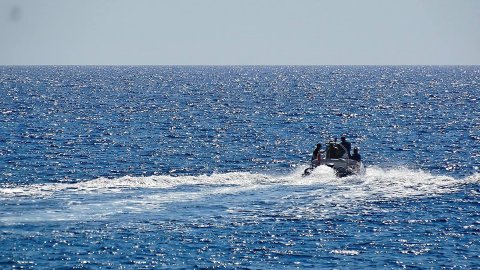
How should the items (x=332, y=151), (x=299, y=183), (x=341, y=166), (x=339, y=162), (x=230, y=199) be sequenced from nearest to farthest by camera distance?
(x=230, y=199) → (x=299, y=183) → (x=341, y=166) → (x=339, y=162) → (x=332, y=151)

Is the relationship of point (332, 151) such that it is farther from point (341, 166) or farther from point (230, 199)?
point (230, 199)

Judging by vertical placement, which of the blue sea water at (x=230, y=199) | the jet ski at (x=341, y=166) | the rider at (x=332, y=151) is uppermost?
the rider at (x=332, y=151)

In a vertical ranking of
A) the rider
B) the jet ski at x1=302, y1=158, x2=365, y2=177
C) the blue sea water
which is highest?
the rider

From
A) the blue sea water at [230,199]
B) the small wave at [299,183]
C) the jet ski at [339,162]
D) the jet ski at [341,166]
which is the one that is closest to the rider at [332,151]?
the jet ski at [339,162]

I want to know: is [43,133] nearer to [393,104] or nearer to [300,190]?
[300,190]

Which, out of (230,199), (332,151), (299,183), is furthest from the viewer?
(332,151)

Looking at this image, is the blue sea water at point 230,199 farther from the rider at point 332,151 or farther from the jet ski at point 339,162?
the rider at point 332,151

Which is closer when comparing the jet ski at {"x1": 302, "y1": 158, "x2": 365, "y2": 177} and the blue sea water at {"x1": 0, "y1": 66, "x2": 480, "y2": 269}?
the blue sea water at {"x1": 0, "y1": 66, "x2": 480, "y2": 269}

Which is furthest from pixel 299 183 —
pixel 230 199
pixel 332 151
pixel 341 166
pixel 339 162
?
pixel 230 199

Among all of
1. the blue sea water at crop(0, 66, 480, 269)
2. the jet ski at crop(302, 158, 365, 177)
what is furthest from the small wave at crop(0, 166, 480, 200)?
the jet ski at crop(302, 158, 365, 177)

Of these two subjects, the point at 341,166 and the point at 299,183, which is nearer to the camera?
the point at 299,183

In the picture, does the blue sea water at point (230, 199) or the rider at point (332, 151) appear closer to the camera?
the blue sea water at point (230, 199)

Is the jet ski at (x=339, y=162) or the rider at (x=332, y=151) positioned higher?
the rider at (x=332, y=151)

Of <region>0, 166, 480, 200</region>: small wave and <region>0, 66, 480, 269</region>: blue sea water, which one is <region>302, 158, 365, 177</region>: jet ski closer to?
<region>0, 166, 480, 200</region>: small wave
